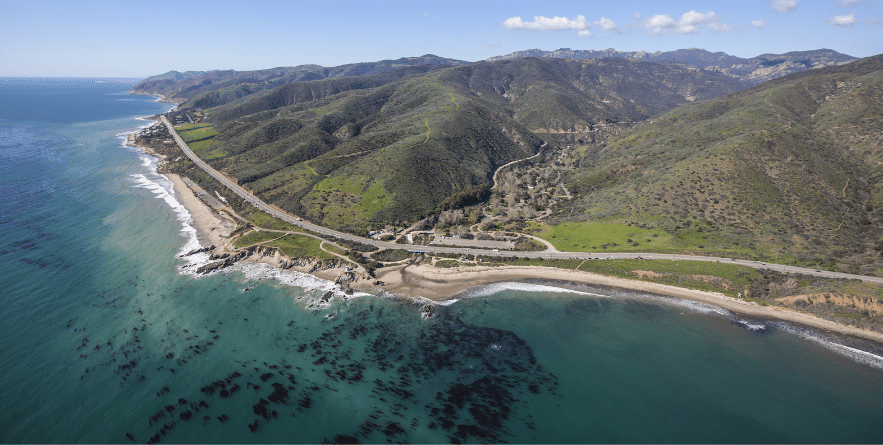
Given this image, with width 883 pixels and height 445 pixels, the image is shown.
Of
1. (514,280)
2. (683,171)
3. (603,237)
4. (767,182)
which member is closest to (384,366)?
(514,280)

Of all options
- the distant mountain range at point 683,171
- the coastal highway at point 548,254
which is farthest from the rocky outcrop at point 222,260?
the distant mountain range at point 683,171

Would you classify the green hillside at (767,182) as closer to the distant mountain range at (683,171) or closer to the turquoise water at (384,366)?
the distant mountain range at (683,171)

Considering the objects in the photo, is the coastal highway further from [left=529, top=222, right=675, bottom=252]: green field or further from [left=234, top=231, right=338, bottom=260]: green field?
[left=234, top=231, right=338, bottom=260]: green field

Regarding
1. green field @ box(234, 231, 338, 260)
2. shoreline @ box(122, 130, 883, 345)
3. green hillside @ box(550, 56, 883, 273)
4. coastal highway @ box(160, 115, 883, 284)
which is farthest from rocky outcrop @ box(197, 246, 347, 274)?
green hillside @ box(550, 56, 883, 273)

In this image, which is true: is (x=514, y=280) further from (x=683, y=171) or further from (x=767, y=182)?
(x=767, y=182)

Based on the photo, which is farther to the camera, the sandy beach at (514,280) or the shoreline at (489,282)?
the shoreline at (489,282)
